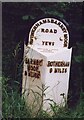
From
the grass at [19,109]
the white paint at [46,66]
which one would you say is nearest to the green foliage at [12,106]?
the grass at [19,109]

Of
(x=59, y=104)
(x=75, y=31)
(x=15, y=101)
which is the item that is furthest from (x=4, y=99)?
(x=75, y=31)

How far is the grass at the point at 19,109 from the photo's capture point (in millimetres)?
5535

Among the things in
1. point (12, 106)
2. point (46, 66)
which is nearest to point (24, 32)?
point (46, 66)

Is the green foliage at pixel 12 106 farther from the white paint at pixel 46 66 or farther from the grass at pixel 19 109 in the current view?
the white paint at pixel 46 66

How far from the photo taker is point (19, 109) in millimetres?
5543

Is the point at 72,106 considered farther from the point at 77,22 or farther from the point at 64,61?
the point at 77,22

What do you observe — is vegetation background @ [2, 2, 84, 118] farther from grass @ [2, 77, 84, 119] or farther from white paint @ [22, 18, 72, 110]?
white paint @ [22, 18, 72, 110]

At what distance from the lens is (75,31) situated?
19.2 ft

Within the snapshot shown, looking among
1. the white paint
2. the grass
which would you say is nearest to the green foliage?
the grass

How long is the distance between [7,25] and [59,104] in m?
1.06

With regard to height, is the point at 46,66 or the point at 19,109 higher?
the point at 46,66

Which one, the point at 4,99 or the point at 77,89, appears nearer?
the point at 4,99

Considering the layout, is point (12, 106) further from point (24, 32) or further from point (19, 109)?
point (24, 32)

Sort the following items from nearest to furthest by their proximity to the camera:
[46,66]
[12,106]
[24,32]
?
[12,106] < [46,66] < [24,32]
